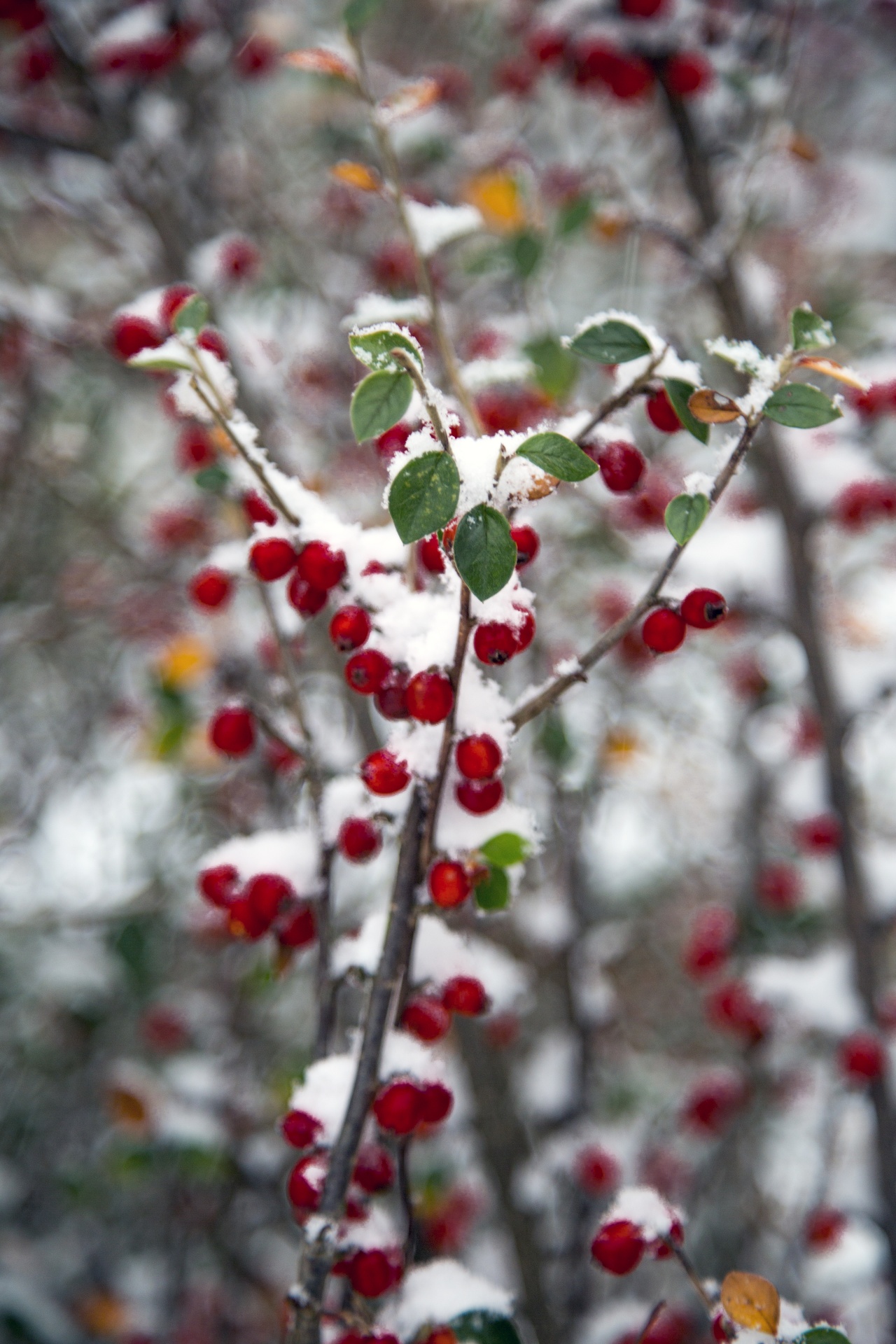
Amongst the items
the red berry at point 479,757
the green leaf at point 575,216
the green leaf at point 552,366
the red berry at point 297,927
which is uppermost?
the green leaf at point 575,216

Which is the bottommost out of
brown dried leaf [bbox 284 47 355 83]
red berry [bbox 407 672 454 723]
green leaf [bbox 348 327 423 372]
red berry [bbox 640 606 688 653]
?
red berry [bbox 407 672 454 723]

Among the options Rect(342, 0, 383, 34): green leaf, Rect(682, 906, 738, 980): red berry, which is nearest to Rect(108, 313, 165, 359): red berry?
Rect(342, 0, 383, 34): green leaf

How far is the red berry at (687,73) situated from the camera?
79.4 inches

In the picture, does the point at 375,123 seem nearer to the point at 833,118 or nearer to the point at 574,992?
the point at 574,992

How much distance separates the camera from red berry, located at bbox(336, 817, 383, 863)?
40.3 inches

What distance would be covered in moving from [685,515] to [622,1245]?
809 millimetres

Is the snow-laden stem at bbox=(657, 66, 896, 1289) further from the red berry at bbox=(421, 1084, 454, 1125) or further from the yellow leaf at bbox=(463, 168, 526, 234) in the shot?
the red berry at bbox=(421, 1084, 454, 1125)

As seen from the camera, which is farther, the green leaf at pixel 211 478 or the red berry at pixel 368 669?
the green leaf at pixel 211 478

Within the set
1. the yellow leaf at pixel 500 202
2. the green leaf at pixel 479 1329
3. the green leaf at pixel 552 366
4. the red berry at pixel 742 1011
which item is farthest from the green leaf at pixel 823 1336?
the yellow leaf at pixel 500 202

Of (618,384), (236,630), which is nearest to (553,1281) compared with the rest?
(236,630)

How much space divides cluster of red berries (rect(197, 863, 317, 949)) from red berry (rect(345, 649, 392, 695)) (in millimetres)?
295

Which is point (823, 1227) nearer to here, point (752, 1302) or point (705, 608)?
point (752, 1302)

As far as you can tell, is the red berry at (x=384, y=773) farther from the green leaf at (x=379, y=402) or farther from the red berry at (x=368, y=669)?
the green leaf at (x=379, y=402)

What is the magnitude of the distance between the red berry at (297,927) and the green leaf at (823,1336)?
68 cm
